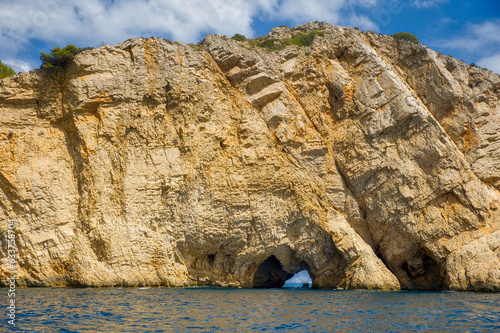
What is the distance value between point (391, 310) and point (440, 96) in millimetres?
22504

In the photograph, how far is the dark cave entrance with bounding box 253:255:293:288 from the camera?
3350 cm

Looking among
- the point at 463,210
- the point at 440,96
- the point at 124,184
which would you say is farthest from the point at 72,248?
the point at 440,96

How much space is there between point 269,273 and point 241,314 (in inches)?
737

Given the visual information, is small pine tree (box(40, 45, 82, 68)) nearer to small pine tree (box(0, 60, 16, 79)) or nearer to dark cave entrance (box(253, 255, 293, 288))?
small pine tree (box(0, 60, 16, 79))

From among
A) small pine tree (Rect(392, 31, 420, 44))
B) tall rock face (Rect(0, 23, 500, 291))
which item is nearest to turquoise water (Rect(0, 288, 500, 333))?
tall rock face (Rect(0, 23, 500, 291))

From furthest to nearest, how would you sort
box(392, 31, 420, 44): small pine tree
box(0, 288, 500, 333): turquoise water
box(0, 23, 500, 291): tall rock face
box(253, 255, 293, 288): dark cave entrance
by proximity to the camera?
1. box(392, 31, 420, 44): small pine tree
2. box(253, 255, 293, 288): dark cave entrance
3. box(0, 23, 500, 291): tall rock face
4. box(0, 288, 500, 333): turquoise water

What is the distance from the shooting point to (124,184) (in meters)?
28.4

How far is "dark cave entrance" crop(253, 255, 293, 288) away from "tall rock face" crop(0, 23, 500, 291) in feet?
0.46

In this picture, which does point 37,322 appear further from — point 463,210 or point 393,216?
point 463,210

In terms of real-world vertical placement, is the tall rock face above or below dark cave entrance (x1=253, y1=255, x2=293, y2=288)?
above

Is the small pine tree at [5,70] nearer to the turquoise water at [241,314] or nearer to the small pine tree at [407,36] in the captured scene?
the turquoise water at [241,314]

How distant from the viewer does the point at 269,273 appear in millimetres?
34281

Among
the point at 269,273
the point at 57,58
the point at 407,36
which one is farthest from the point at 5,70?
the point at 407,36

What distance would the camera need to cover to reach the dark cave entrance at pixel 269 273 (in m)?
33.5
